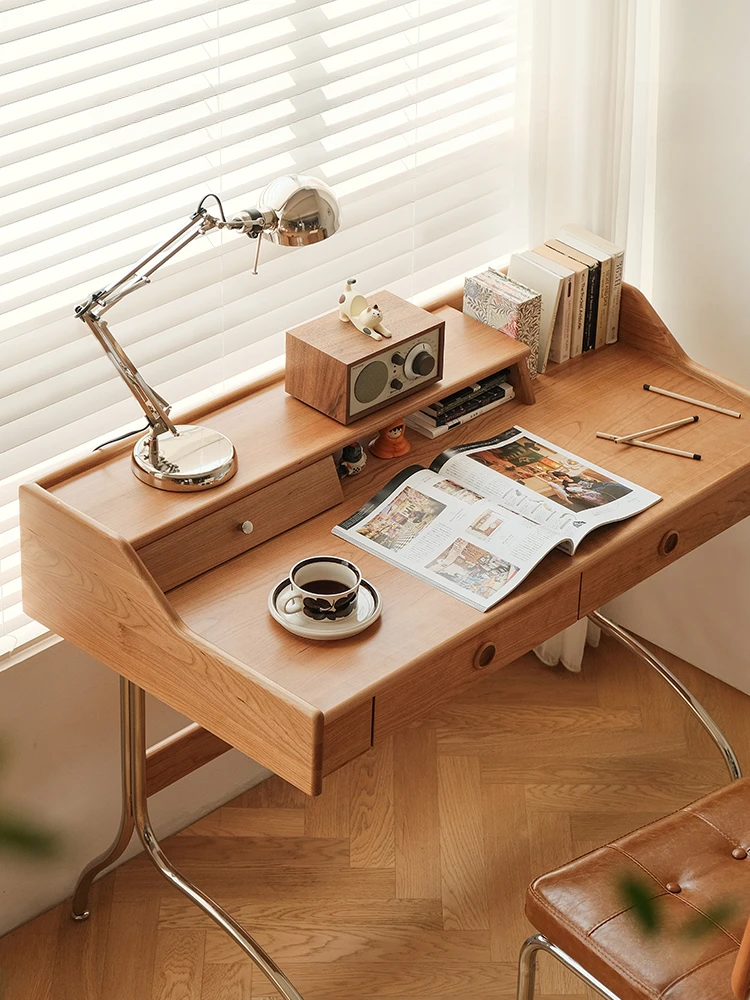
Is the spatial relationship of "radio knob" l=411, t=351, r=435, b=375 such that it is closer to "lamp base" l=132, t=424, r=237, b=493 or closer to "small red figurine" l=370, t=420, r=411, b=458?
"small red figurine" l=370, t=420, r=411, b=458

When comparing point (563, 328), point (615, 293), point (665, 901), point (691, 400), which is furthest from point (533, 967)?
point (615, 293)

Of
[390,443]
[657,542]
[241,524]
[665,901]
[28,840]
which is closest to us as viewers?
[28,840]

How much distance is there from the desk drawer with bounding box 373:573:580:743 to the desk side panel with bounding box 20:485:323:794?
0.12 meters

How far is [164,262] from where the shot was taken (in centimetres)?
167

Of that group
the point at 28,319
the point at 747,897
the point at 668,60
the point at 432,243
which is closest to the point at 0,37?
the point at 28,319

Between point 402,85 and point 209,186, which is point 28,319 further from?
point 402,85

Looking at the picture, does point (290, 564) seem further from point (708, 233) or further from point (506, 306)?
point (708, 233)

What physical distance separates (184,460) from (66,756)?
66 cm

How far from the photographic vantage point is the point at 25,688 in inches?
79.0

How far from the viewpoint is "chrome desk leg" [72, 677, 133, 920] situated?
1927 millimetres

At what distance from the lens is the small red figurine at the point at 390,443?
6.49ft

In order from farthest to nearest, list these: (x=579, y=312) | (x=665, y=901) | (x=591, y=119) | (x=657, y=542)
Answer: (x=591, y=119), (x=579, y=312), (x=657, y=542), (x=665, y=901)

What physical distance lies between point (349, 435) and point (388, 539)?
181 mm

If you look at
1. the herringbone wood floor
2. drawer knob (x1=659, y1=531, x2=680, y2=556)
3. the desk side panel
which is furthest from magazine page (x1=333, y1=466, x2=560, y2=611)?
the herringbone wood floor
